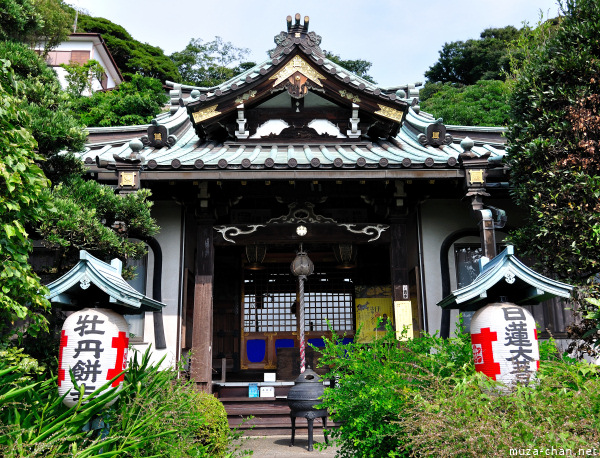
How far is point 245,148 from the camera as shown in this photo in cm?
1002

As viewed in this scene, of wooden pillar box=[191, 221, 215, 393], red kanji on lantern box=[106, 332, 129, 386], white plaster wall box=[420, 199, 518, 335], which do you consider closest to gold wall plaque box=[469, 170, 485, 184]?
white plaster wall box=[420, 199, 518, 335]

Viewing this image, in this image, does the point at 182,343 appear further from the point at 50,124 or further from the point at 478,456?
the point at 478,456

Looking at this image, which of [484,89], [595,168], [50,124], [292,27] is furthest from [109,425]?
[484,89]

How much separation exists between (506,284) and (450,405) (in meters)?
2.46

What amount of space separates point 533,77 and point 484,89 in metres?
23.4

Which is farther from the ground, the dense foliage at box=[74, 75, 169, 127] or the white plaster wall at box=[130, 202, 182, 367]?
the dense foliage at box=[74, 75, 169, 127]

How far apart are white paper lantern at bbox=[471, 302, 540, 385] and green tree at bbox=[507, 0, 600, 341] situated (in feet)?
6.32

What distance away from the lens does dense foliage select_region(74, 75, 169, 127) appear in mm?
22125

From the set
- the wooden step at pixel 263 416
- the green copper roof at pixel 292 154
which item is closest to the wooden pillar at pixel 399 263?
the green copper roof at pixel 292 154

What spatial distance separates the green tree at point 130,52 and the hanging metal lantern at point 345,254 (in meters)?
29.3

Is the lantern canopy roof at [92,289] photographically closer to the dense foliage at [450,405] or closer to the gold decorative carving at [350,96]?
the dense foliage at [450,405]

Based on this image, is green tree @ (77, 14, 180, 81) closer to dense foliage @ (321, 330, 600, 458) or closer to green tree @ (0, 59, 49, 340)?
green tree @ (0, 59, 49, 340)

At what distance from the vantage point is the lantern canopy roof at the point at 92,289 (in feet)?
17.8

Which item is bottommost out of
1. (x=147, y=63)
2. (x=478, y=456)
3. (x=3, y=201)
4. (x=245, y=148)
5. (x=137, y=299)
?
(x=478, y=456)
